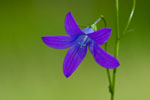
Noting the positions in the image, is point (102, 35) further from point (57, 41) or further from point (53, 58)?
point (53, 58)

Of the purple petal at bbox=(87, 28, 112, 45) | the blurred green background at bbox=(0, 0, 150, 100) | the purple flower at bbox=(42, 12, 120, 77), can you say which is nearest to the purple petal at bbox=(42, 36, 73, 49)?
the purple flower at bbox=(42, 12, 120, 77)

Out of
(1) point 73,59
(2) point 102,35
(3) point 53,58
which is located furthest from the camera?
(3) point 53,58

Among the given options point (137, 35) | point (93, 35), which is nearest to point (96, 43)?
point (93, 35)

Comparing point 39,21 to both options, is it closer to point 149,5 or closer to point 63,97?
point 63,97

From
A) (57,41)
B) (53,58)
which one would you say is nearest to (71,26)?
(57,41)

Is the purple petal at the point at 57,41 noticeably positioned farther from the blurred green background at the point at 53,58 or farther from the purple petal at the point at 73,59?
the blurred green background at the point at 53,58
